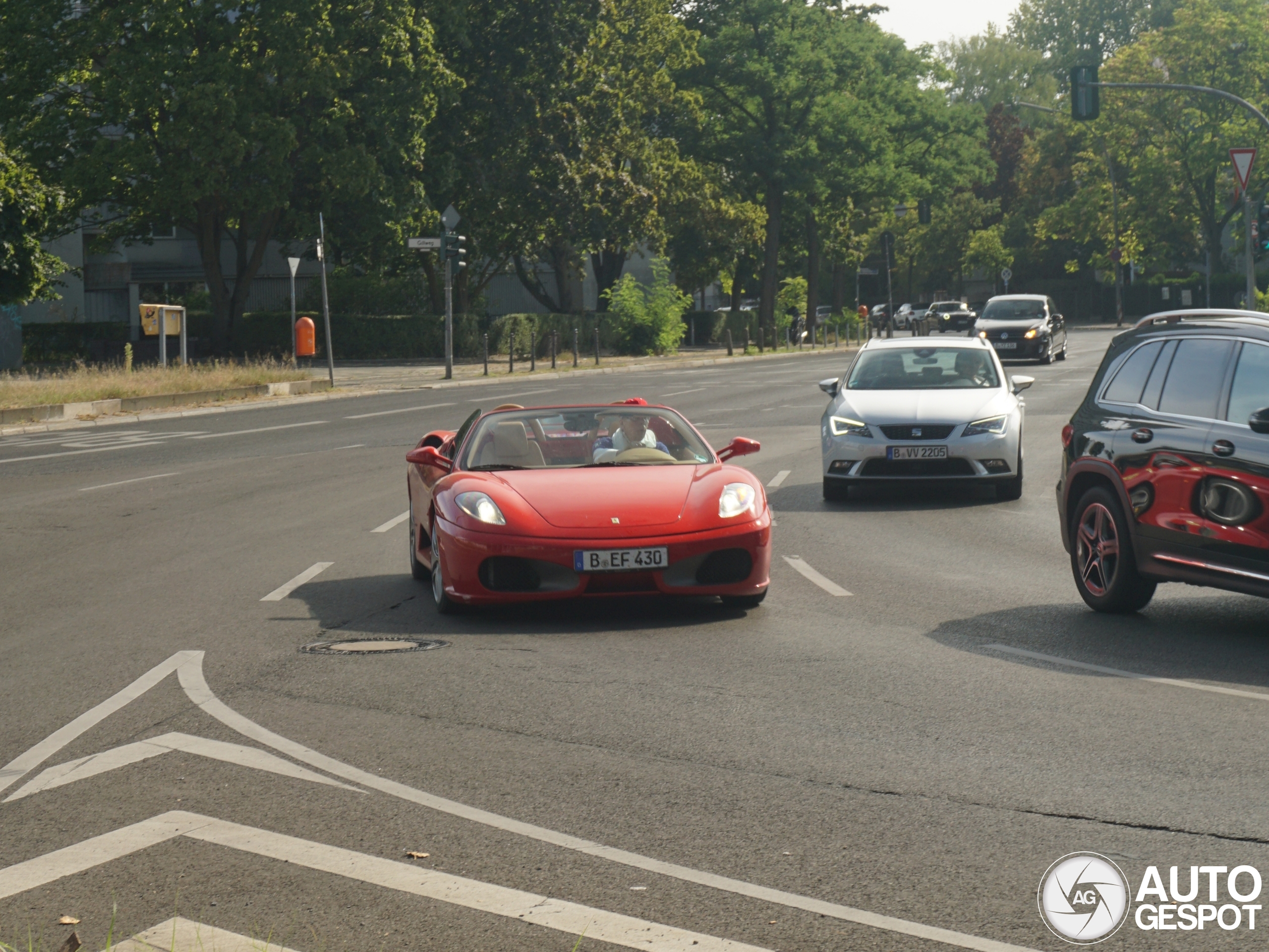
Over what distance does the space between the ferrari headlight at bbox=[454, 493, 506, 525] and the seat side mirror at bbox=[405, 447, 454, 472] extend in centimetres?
81

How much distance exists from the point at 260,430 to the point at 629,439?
17663 millimetres

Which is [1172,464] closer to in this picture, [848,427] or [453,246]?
[848,427]

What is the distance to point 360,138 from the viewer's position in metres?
47.4

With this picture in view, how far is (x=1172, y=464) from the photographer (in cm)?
884

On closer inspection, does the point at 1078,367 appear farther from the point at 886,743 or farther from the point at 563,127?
the point at 886,743

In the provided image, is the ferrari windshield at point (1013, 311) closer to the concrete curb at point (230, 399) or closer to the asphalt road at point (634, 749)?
the concrete curb at point (230, 399)

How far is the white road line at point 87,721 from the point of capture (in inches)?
243

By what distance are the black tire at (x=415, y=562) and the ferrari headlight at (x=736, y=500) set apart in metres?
2.49

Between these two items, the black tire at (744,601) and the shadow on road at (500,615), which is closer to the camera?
the shadow on road at (500,615)

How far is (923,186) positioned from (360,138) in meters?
37.8

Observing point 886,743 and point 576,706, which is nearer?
point 886,743

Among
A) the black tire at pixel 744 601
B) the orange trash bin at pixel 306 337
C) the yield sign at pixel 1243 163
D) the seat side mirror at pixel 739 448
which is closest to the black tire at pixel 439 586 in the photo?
the black tire at pixel 744 601

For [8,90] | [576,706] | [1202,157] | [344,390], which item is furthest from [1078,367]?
[1202,157]

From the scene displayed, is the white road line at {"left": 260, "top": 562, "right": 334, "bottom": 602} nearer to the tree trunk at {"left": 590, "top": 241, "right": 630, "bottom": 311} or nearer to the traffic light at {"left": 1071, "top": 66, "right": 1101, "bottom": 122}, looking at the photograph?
the traffic light at {"left": 1071, "top": 66, "right": 1101, "bottom": 122}
